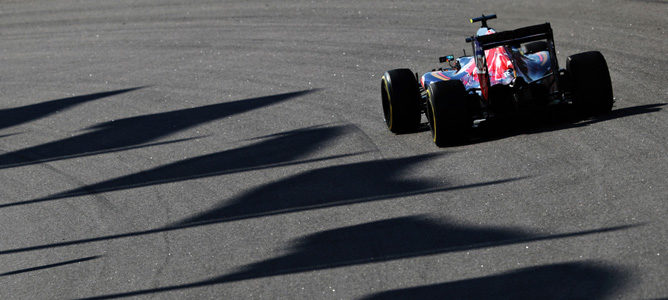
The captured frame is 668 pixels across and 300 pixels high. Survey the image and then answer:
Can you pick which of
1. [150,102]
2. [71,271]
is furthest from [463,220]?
[150,102]

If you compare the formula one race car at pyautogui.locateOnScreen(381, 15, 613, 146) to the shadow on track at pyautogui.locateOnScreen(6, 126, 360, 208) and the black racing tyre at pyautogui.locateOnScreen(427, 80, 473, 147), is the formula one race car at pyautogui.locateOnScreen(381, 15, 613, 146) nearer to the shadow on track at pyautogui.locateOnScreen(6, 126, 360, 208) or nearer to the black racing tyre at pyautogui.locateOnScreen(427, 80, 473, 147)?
the black racing tyre at pyautogui.locateOnScreen(427, 80, 473, 147)

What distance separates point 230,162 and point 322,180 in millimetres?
1786

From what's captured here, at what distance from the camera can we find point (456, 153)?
445 inches

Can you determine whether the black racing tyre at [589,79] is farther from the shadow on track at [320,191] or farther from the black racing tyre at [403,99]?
the black racing tyre at [403,99]

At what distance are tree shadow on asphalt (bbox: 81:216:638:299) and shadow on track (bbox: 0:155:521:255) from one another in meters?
0.99

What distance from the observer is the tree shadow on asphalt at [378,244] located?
8516 mm

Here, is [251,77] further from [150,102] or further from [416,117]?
[416,117]

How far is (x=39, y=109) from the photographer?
1712 centimetres

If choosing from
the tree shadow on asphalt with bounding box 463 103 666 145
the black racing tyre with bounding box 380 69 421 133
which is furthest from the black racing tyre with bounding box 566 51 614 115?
the black racing tyre with bounding box 380 69 421 133

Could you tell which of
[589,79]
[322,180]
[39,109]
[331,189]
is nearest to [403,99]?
[322,180]

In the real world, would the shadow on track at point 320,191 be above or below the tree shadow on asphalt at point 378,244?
below

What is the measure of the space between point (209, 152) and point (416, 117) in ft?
9.55

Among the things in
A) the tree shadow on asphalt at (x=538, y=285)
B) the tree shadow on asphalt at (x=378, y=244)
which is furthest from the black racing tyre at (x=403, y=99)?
the tree shadow on asphalt at (x=538, y=285)

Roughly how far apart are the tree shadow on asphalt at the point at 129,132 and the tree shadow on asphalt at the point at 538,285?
24.0 ft
